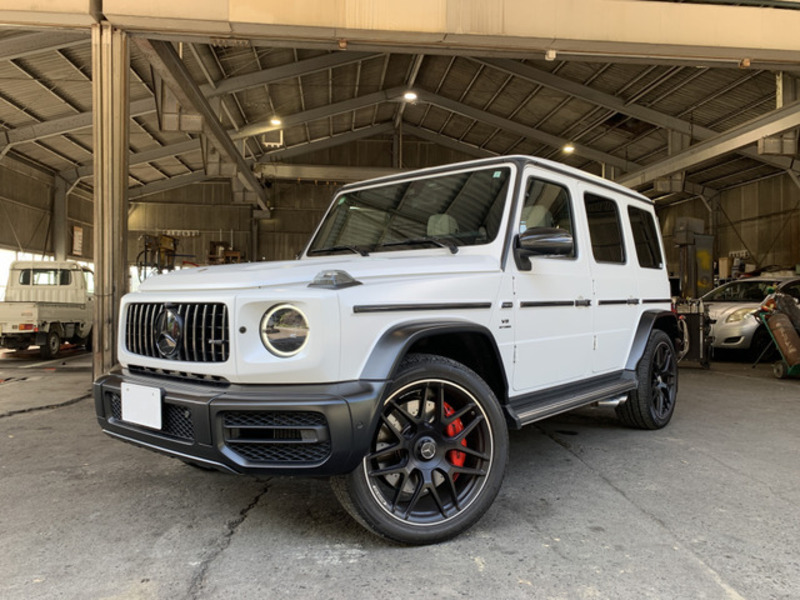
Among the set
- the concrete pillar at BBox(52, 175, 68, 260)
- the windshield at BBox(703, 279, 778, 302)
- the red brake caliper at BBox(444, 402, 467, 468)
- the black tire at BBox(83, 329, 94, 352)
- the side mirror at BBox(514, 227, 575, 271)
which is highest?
the concrete pillar at BBox(52, 175, 68, 260)

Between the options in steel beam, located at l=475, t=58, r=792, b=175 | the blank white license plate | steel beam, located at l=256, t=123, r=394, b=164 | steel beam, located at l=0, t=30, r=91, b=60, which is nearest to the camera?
the blank white license plate

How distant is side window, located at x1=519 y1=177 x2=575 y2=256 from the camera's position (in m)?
3.00

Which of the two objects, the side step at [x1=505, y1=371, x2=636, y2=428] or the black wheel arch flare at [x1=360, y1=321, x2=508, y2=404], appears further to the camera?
the side step at [x1=505, y1=371, x2=636, y2=428]

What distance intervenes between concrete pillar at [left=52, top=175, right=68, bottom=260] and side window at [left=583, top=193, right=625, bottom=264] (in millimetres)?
19839

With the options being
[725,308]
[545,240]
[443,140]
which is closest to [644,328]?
[545,240]

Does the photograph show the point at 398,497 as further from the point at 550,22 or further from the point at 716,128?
the point at 716,128

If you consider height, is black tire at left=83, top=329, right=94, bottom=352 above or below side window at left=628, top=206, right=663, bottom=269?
below

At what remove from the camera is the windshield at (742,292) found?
9.70 meters

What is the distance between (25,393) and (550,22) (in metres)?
7.68

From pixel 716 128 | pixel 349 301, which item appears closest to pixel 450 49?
pixel 349 301

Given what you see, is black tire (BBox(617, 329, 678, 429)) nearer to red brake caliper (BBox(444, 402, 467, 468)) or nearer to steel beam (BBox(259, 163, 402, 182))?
red brake caliper (BBox(444, 402, 467, 468))

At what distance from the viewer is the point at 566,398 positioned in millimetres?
3195

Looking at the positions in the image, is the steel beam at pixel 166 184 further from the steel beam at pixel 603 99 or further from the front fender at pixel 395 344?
the front fender at pixel 395 344

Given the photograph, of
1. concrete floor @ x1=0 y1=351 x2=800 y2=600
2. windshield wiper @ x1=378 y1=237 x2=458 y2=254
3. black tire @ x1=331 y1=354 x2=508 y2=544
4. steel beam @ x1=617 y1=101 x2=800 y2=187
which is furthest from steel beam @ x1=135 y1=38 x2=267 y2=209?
steel beam @ x1=617 y1=101 x2=800 y2=187
